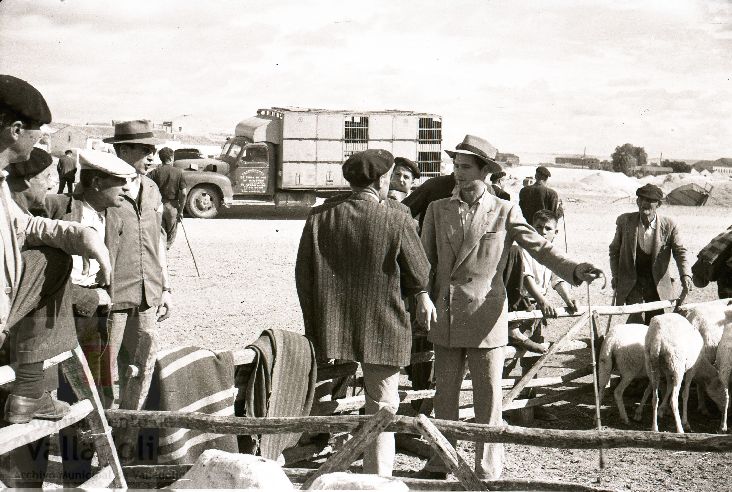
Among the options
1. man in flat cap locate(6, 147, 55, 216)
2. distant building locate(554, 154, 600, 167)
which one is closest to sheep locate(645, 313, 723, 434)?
man in flat cap locate(6, 147, 55, 216)

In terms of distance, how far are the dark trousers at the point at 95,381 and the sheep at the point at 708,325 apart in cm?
442

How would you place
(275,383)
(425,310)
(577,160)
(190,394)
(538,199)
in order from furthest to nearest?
(577,160) < (538,199) < (425,310) < (275,383) < (190,394)

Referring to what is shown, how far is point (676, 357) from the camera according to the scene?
6.65 metres

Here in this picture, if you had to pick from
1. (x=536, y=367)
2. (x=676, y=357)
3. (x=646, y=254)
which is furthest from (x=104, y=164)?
(x=646, y=254)

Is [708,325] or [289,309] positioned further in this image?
[289,309]

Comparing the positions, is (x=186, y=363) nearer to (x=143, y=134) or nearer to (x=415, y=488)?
(x=415, y=488)

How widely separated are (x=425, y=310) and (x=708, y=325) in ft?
10.7

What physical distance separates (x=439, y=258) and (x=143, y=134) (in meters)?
1.91

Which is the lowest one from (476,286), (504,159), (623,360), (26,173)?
(623,360)

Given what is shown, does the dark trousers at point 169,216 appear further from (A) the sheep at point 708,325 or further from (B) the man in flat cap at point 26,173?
(B) the man in flat cap at point 26,173

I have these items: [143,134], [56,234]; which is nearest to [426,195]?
[143,134]

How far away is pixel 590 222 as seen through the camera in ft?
76.7

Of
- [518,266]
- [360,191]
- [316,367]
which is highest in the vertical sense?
[360,191]

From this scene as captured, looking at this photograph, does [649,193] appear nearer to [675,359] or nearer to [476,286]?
[675,359]
